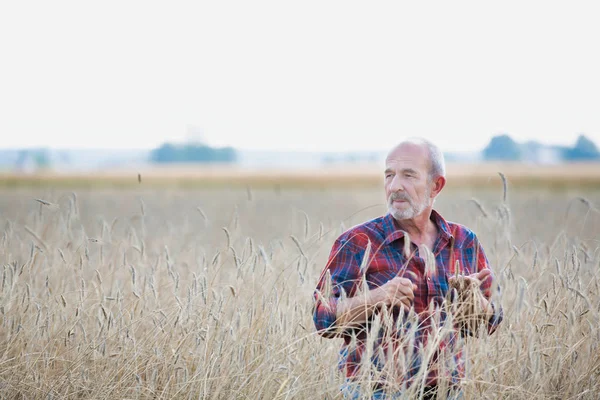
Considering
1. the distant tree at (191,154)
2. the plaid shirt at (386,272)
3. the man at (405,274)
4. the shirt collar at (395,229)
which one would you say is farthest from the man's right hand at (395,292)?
the distant tree at (191,154)

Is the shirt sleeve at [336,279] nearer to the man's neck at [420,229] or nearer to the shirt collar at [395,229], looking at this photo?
the shirt collar at [395,229]

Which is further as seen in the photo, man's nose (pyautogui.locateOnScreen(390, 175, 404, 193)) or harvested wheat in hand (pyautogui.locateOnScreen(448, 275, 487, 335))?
man's nose (pyautogui.locateOnScreen(390, 175, 404, 193))

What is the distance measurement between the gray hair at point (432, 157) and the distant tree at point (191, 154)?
98.6m

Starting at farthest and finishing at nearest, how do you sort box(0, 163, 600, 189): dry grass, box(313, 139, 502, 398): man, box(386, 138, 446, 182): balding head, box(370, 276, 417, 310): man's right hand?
1. box(0, 163, 600, 189): dry grass
2. box(386, 138, 446, 182): balding head
3. box(313, 139, 502, 398): man
4. box(370, 276, 417, 310): man's right hand

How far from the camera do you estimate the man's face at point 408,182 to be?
3238mm

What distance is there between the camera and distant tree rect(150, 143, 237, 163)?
10275 centimetres

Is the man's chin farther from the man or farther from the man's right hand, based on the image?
the man's right hand

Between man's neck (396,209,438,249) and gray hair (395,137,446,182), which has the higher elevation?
gray hair (395,137,446,182)

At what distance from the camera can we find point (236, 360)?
135 inches

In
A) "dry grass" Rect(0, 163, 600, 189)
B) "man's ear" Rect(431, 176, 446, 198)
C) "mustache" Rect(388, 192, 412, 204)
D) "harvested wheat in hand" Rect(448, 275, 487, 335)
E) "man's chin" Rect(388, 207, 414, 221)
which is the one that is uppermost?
"man's ear" Rect(431, 176, 446, 198)

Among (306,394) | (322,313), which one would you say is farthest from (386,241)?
(306,394)

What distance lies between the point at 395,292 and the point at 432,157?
0.76m

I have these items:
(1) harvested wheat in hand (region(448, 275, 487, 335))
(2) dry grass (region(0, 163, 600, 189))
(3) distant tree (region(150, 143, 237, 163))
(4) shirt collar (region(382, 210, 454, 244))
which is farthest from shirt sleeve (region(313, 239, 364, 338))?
(3) distant tree (region(150, 143, 237, 163))

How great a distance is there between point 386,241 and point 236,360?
0.93m
